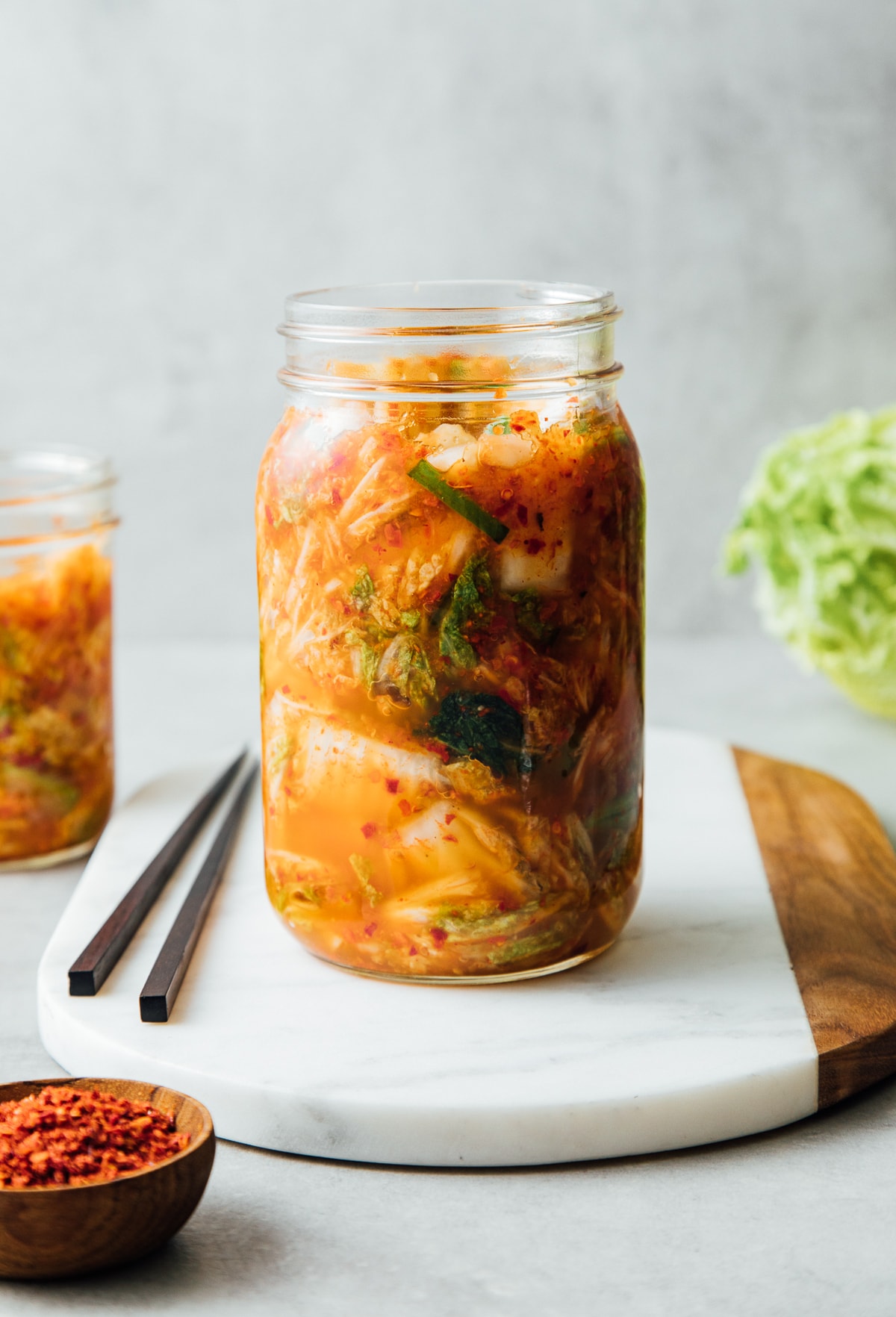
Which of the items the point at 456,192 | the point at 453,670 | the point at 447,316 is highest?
the point at 456,192

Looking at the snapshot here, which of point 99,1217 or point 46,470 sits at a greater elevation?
point 46,470

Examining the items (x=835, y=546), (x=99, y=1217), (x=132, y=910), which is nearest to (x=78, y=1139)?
(x=99, y=1217)

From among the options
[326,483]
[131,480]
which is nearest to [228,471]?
[131,480]

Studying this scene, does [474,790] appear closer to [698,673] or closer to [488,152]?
[698,673]

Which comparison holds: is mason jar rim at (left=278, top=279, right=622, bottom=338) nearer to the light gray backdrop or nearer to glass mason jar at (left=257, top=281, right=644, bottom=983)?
glass mason jar at (left=257, top=281, right=644, bottom=983)

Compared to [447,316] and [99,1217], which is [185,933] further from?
[447,316]
